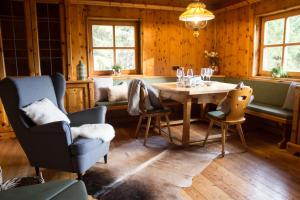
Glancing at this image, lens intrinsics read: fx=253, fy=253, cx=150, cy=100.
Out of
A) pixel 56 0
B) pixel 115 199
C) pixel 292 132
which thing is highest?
pixel 56 0

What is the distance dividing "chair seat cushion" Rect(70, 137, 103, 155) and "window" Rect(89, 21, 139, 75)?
99.6 inches

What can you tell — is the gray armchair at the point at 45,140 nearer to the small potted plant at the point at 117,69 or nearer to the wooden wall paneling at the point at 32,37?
the wooden wall paneling at the point at 32,37

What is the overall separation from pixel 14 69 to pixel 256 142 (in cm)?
387

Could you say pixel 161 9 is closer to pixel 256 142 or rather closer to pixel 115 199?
pixel 256 142

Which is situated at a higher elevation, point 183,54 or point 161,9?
point 161,9

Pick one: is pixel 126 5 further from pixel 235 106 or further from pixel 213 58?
pixel 235 106

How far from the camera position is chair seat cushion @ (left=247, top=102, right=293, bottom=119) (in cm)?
325

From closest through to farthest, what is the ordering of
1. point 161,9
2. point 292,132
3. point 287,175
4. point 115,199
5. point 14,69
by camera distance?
point 115,199 → point 287,175 → point 292,132 → point 14,69 → point 161,9

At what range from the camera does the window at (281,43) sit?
3.85 m

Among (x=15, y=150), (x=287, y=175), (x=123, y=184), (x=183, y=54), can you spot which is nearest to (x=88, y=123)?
(x=123, y=184)

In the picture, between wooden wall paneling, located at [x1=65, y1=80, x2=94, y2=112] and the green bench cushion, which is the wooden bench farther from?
wooden wall paneling, located at [x1=65, y1=80, x2=94, y2=112]

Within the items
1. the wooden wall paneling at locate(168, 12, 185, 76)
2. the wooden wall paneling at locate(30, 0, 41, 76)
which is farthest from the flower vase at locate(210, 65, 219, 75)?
the wooden wall paneling at locate(30, 0, 41, 76)

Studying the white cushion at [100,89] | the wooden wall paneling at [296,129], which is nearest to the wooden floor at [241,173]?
the wooden wall paneling at [296,129]

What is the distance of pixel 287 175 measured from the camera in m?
2.52
